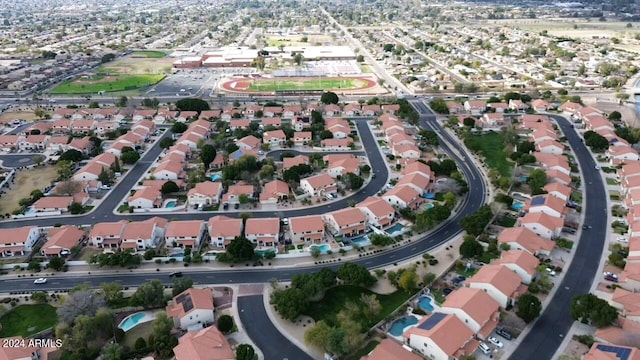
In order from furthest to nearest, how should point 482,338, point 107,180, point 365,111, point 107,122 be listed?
point 365,111
point 107,122
point 107,180
point 482,338

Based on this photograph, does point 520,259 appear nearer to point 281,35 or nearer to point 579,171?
point 579,171

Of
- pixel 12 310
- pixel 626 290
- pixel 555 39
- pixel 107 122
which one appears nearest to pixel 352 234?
pixel 626 290

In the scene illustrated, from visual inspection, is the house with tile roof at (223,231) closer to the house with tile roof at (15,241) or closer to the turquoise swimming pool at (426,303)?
the house with tile roof at (15,241)

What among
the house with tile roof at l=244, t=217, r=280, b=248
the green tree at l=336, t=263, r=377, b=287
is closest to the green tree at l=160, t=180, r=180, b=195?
the house with tile roof at l=244, t=217, r=280, b=248

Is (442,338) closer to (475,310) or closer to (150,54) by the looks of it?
(475,310)

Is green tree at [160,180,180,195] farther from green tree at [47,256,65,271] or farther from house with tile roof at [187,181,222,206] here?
green tree at [47,256,65,271]

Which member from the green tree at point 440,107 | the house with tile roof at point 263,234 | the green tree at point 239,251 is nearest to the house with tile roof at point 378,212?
the house with tile roof at point 263,234

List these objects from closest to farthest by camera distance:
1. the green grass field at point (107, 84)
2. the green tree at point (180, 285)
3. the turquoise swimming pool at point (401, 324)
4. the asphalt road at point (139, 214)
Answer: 1. the turquoise swimming pool at point (401, 324)
2. the green tree at point (180, 285)
3. the asphalt road at point (139, 214)
4. the green grass field at point (107, 84)
